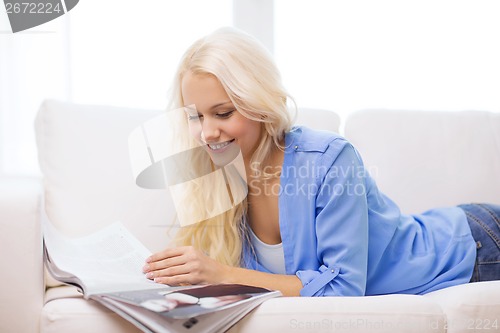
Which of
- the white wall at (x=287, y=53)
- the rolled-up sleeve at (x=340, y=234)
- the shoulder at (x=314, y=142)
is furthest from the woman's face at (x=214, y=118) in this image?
the white wall at (x=287, y=53)

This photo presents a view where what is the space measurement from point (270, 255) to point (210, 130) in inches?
13.6

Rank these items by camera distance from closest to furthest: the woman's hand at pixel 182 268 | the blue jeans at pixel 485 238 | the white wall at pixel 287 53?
the woman's hand at pixel 182 268, the blue jeans at pixel 485 238, the white wall at pixel 287 53

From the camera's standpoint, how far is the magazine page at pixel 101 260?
43.9 inches

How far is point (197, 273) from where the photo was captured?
1.23m

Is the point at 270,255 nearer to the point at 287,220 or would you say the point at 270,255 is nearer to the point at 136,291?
the point at 287,220

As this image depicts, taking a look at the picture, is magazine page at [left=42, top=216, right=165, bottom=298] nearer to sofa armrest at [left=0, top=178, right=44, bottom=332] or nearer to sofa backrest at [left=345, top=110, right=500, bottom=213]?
sofa armrest at [left=0, top=178, right=44, bottom=332]

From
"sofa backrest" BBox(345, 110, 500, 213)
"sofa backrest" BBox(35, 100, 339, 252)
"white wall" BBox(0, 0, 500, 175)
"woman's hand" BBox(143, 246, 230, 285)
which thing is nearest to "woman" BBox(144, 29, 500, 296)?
"woman's hand" BBox(143, 246, 230, 285)

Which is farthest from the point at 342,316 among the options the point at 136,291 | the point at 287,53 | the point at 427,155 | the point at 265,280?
the point at 287,53

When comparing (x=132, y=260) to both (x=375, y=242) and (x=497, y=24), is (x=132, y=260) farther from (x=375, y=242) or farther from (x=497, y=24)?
(x=497, y=24)

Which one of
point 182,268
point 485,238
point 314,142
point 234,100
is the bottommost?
point 485,238

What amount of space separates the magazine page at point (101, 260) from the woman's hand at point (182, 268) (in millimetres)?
28

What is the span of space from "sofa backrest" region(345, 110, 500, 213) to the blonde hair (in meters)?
0.50

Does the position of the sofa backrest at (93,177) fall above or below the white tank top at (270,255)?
above

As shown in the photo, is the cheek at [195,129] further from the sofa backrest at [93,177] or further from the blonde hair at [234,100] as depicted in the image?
the sofa backrest at [93,177]
